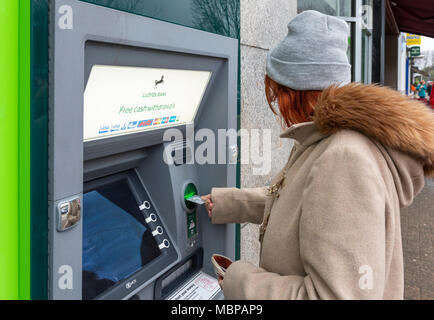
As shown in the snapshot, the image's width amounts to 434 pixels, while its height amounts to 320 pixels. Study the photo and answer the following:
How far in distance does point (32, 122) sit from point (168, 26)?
61 cm

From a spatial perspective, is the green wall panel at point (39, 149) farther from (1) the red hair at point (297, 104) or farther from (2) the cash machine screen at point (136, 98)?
(1) the red hair at point (297, 104)

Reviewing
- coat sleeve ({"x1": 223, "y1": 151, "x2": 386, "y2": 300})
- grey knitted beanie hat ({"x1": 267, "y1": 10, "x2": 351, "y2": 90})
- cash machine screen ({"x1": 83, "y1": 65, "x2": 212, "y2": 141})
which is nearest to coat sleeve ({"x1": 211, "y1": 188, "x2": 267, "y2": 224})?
cash machine screen ({"x1": 83, "y1": 65, "x2": 212, "y2": 141})

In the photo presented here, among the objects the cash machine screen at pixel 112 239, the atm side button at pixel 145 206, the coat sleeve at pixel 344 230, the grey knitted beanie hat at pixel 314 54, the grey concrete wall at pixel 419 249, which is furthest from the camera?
the grey concrete wall at pixel 419 249

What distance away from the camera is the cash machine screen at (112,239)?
1.43 m

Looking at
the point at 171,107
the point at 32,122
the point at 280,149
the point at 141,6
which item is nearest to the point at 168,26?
the point at 141,6

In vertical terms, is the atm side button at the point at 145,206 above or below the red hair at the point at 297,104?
below

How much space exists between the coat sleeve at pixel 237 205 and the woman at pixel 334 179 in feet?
1.46

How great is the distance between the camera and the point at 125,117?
1.42 metres

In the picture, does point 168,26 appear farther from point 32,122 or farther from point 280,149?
point 280,149

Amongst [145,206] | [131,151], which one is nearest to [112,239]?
[145,206]

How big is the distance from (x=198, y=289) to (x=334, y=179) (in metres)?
1.06

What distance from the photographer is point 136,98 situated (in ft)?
4.73

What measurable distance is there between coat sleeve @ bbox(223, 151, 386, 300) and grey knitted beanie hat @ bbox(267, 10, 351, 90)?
13.7 inches

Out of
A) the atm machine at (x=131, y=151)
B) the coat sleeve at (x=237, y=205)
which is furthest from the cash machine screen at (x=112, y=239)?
the coat sleeve at (x=237, y=205)
